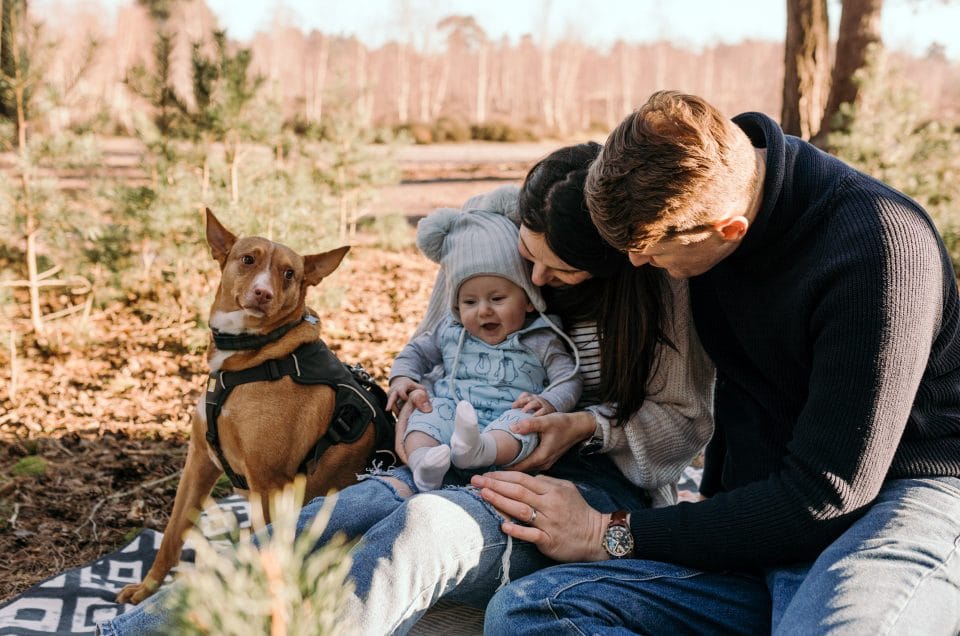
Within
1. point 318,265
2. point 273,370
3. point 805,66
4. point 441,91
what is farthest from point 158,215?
point 441,91

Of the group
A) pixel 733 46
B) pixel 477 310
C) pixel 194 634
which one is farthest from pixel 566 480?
pixel 733 46

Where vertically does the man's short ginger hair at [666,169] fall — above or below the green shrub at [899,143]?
below

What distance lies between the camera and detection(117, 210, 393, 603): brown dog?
3.02 meters

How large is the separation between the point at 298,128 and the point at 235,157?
3636mm

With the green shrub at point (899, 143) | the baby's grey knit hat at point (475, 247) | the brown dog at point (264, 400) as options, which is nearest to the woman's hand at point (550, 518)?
the baby's grey knit hat at point (475, 247)

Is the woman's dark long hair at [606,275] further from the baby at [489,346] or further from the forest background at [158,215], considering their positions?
the forest background at [158,215]

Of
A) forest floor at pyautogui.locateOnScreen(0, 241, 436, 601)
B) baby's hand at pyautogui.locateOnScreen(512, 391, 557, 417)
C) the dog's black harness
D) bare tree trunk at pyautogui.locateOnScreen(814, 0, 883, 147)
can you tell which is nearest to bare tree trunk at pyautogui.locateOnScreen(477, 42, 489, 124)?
bare tree trunk at pyautogui.locateOnScreen(814, 0, 883, 147)

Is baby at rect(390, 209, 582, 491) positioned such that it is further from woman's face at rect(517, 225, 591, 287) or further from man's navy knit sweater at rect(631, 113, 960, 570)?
man's navy knit sweater at rect(631, 113, 960, 570)

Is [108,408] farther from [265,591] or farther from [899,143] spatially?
[899,143]

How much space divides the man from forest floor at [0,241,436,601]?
2418 millimetres

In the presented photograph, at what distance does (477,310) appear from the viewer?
3.05 m

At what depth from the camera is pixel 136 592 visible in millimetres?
3158

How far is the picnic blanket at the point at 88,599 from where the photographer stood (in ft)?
9.18

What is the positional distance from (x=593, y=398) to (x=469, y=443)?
2.14 ft
